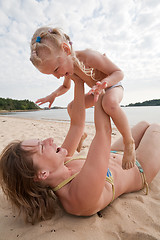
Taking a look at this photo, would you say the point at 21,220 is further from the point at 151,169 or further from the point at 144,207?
the point at 151,169

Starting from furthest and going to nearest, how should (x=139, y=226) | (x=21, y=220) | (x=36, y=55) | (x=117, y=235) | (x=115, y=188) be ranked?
(x=36, y=55) → (x=115, y=188) → (x=21, y=220) → (x=139, y=226) → (x=117, y=235)

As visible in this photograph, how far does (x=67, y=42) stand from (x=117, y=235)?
77.6 inches

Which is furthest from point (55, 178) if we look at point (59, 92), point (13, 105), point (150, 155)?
point (13, 105)

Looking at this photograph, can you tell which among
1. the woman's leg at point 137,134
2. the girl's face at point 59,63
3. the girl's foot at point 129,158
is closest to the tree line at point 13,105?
the woman's leg at point 137,134

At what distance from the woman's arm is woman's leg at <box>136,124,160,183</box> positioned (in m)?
0.78

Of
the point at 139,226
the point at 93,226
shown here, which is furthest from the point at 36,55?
the point at 139,226

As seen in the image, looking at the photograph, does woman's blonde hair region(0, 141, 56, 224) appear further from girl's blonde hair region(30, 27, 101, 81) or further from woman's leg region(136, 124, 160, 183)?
woman's leg region(136, 124, 160, 183)

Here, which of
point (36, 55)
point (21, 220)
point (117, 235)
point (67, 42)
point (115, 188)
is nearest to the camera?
point (117, 235)

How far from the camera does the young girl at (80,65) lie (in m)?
1.81

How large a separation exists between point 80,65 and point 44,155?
3.55 feet

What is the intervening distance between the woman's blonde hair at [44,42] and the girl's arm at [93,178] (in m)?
0.99

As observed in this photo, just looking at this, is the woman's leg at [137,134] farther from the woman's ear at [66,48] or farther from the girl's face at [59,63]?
the woman's ear at [66,48]

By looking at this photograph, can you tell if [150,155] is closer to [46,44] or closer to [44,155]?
[44,155]

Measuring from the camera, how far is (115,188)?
176 centimetres
